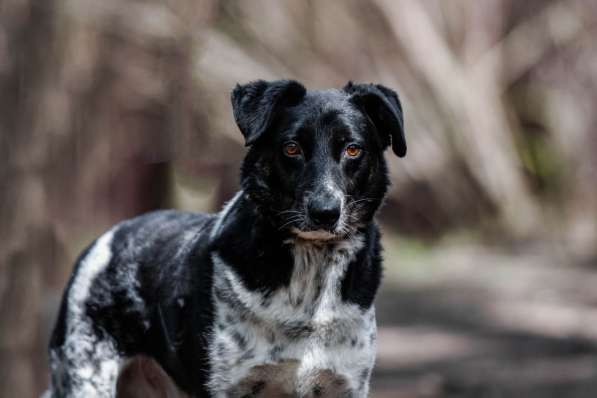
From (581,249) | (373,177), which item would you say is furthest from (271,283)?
(581,249)

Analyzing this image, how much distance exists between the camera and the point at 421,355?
9336mm

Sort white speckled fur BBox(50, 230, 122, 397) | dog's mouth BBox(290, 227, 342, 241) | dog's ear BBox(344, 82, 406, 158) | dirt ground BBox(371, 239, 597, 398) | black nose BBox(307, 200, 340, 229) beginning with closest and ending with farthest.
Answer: black nose BBox(307, 200, 340, 229) < dog's mouth BBox(290, 227, 342, 241) < dog's ear BBox(344, 82, 406, 158) < white speckled fur BBox(50, 230, 122, 397) < dirt ground BBox(371, 239, 597, 398)

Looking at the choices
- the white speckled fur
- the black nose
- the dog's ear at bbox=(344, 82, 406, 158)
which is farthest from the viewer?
the white speckled fur

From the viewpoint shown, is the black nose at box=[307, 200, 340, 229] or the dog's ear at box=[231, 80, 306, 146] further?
the dog's ear at box=[231, 80, 306, 146]

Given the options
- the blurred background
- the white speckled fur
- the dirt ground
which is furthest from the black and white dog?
the blurred background

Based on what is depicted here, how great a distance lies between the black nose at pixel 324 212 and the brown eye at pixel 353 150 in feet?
0.80

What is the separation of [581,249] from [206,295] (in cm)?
1014

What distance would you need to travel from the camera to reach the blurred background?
38.1 feet

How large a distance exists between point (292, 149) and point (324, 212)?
0.96 ft

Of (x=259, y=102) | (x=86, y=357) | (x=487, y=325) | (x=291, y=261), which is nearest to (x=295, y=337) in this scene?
(x=291, y=261)

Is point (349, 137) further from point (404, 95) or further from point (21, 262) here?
point (404, 95)

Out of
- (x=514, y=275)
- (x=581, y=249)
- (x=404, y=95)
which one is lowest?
(x=514, y=275)

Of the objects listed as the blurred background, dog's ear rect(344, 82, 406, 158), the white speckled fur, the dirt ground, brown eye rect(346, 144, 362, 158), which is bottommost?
the white speckled fur

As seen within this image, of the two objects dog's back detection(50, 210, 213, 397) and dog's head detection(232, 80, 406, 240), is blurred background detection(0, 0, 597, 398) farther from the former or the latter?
dog's head detection(232, 80, 406, 240)
